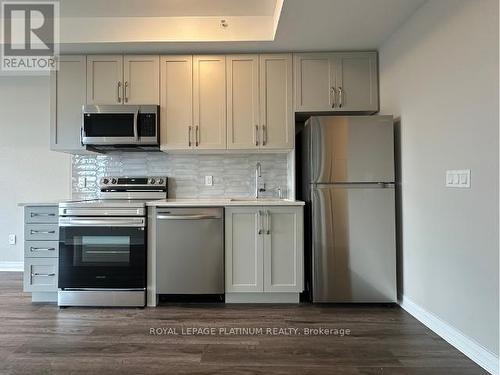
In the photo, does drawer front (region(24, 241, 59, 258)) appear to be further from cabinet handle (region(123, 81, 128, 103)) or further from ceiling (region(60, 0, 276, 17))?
ceiling (region(60, 0, 276, 17))

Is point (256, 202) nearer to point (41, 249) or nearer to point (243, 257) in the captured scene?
point (243, 257)

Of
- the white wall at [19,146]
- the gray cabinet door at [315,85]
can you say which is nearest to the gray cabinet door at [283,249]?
the gray cabinet door at [315,85]

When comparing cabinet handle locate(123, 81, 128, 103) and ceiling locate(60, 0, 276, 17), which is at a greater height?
ceiling locate(60, 0, 276, 17)

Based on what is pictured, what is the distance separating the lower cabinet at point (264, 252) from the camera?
2.80 m

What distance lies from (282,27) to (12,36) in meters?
2.57

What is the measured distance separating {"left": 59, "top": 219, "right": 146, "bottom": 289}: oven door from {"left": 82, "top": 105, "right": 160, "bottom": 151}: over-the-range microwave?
86cm

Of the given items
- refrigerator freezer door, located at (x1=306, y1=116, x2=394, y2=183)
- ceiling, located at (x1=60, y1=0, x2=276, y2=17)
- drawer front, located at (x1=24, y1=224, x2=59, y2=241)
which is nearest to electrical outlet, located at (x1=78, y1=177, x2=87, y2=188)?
drawer front, located at (x1=24, y1=224, x2=59, y2=241)

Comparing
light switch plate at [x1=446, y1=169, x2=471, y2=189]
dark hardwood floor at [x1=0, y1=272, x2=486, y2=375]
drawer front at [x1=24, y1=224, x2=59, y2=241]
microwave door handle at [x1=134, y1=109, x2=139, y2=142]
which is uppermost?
microwave door handle at [x1=134, y1=109, x2=139, y2=142]

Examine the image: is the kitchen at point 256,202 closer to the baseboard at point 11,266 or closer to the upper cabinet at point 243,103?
the upper cabinet at point 243,103

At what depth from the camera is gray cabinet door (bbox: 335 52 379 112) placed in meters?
3.10

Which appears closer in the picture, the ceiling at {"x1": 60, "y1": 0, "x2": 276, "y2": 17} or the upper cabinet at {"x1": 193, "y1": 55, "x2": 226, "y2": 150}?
the ceiling at {"x1": 60, "y1": 0, "x2": 276, "y2": 17}

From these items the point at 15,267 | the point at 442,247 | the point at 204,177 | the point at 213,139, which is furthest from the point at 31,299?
the point at 442,247

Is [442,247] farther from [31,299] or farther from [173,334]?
[31,299]

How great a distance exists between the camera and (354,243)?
274 cm
